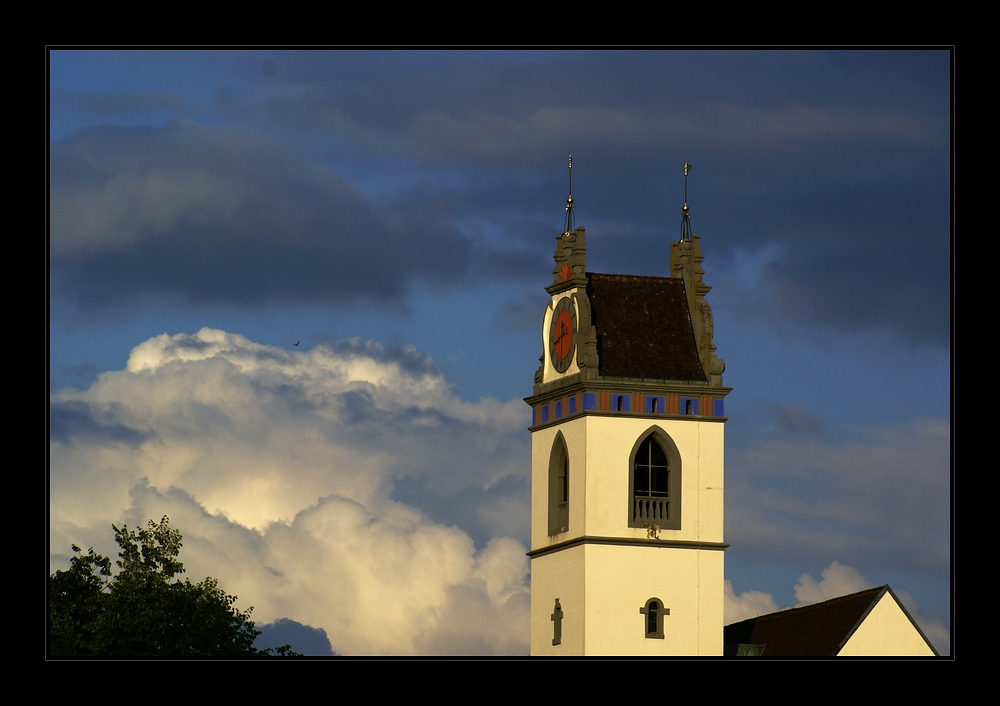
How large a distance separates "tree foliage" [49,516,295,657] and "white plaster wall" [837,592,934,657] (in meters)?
20.0

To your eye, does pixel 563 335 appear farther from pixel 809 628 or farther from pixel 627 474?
pixel 809 628

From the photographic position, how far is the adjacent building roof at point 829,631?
75000 millimetres

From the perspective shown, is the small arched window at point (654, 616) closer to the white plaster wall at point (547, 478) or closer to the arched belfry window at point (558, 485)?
the white plaster wall at point (547, 478)

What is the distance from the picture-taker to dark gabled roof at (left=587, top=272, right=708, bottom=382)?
255ft

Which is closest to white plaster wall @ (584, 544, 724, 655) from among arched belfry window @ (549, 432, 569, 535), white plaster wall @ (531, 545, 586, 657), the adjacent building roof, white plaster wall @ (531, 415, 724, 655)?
white plaster wall @ (531, 415, 724, 655)

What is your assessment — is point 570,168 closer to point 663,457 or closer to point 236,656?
point 663,457

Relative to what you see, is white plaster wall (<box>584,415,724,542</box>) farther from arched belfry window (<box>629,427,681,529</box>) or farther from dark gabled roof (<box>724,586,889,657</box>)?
dark gabled roof (<box>724,586,889,657</box>)

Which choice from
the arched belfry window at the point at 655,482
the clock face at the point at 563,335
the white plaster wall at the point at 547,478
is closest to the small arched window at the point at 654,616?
the arched belfry window at the point at 655,482

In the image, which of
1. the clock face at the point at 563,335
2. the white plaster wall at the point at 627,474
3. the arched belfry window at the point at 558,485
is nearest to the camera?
the white plaster wall at the point at 627,474

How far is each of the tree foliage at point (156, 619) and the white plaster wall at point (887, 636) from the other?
65.5 ft

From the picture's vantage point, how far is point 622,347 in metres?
78.1

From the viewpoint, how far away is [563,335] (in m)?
78.9
